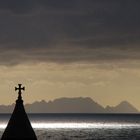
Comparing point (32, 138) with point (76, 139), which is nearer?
point (32, 138)

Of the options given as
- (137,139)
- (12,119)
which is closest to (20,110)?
(12,119)

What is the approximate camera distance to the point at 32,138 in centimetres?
3131

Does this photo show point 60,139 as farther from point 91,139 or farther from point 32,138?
point 32,138

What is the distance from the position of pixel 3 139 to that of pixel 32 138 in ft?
4.24

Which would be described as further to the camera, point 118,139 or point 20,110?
point 118,139

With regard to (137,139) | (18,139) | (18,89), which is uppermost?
(137,139)

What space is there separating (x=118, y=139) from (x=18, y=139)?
11849 centimetres

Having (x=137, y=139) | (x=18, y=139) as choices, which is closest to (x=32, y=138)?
(x=18, y=139)

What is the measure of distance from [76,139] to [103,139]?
262 inches

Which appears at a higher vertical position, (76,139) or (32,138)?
(76,139)

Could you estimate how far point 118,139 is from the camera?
148250mm

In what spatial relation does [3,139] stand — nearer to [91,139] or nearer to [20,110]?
[20,110]

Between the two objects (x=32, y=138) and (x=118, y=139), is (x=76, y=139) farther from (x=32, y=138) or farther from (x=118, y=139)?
(x=32, y=138)

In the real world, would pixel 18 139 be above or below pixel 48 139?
below
